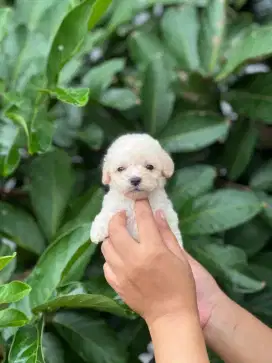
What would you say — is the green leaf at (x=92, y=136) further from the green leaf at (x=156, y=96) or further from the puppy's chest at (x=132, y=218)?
the puppy's chest at (x=132, y=218)

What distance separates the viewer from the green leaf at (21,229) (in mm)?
823

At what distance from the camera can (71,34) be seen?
0.69m

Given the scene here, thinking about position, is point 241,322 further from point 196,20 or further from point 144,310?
point 196,20

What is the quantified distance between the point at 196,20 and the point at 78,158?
1.12 feet

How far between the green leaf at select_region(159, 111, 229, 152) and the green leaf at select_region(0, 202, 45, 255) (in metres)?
0.26

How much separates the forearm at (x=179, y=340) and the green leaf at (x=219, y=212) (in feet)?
0.89

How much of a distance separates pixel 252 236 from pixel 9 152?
461 millimetres

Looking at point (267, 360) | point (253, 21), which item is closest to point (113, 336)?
point (267, 360)

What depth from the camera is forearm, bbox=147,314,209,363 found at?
511mm

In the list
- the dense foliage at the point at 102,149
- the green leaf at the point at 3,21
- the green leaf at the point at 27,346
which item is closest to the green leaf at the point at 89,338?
the dense foliage at the point at 102,149

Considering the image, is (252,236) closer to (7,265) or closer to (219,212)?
(219,212)

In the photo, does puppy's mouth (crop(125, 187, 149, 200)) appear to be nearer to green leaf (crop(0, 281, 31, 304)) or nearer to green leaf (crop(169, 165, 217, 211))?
green leaf (crop(0, 281, 31, 304))

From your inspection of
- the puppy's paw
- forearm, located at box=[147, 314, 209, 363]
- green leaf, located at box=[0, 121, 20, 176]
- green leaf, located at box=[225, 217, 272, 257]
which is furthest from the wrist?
green leaf, located at box=[225, 217, 272, 257]

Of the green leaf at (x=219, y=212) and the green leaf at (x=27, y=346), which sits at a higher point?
the green leaf at (x=27, y=346)
